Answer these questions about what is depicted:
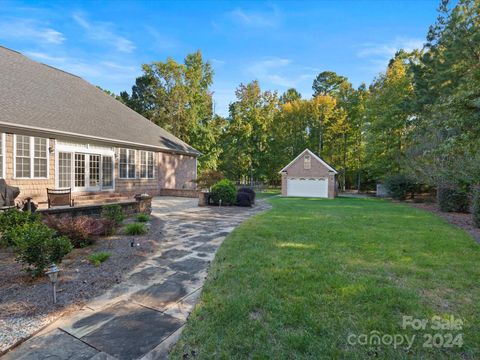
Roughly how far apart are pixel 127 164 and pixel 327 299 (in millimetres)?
14556

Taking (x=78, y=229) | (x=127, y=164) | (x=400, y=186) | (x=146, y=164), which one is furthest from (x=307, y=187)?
(x=78, y=229)

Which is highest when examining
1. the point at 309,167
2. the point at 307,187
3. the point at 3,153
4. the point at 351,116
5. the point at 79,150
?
the point at 351,116

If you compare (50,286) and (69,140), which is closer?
(50,286)

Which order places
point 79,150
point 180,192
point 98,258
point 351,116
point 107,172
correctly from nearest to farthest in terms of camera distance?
point 98,258 < point 79,150 < point 107,172 < point 180,192 < point 351,116

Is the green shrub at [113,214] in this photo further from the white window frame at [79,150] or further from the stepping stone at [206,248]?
the white window frame at [79,150]

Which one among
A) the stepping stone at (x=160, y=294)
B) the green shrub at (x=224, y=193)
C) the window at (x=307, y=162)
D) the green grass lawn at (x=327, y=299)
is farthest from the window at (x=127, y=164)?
the window at (x=307, y=162)

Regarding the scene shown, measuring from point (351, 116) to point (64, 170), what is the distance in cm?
3659

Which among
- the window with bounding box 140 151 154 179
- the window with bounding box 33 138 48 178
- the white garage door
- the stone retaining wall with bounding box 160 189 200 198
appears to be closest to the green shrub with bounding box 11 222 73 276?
the window with bounding box 33 138 48 178

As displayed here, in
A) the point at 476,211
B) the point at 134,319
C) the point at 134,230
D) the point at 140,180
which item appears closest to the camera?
the point at 134,319

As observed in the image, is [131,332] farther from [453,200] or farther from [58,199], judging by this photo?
[453,200]

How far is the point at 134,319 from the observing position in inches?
110

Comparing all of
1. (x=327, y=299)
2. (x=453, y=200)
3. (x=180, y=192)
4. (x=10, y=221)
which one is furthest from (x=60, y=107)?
(x=453, y=200)

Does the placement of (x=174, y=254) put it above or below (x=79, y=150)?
below

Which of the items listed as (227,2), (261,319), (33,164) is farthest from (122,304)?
(227,2)
